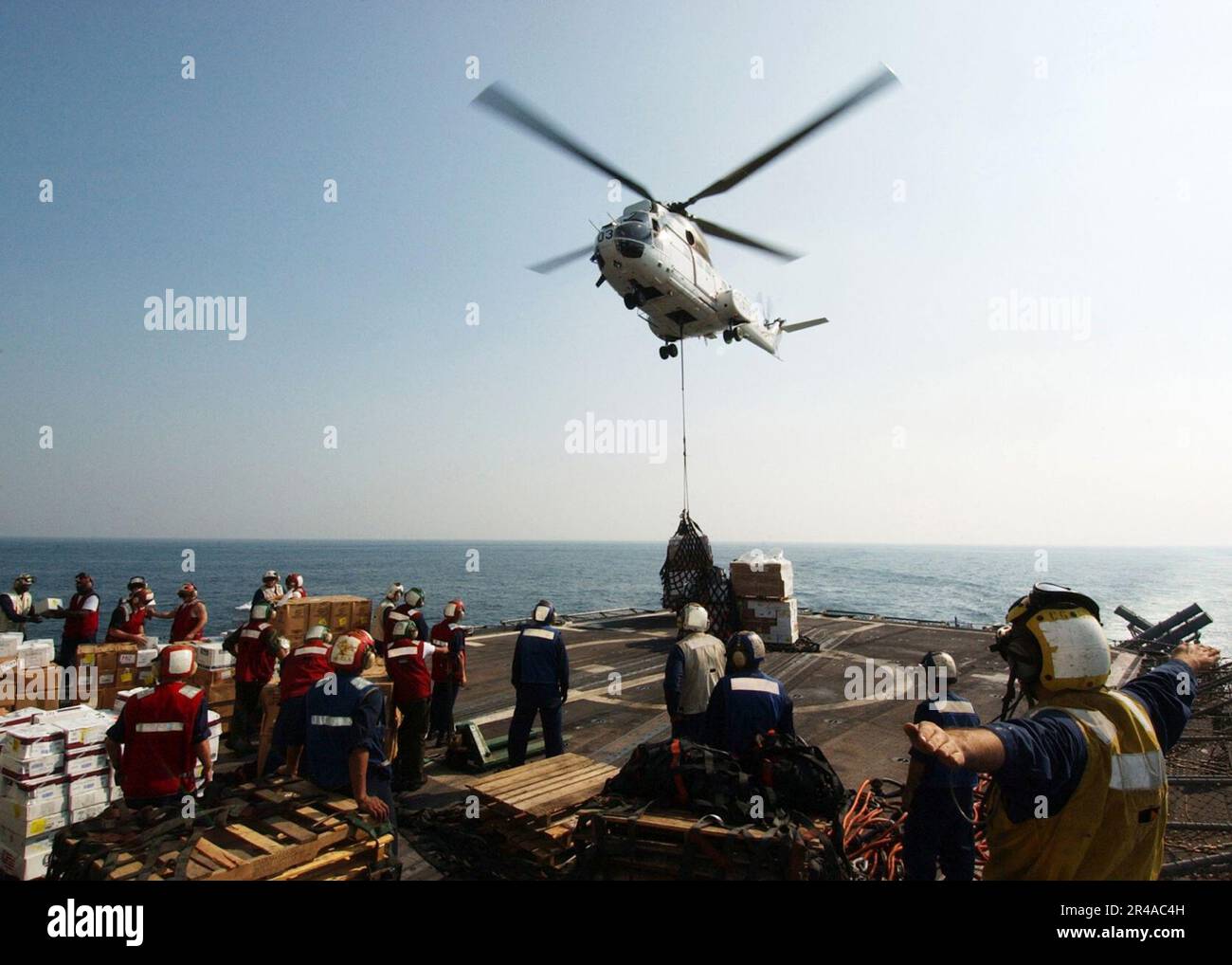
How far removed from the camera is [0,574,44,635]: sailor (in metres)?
11.3

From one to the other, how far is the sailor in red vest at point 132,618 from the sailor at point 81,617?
36cm

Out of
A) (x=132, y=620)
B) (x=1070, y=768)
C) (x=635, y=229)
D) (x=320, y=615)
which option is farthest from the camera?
(x=635, y=229)

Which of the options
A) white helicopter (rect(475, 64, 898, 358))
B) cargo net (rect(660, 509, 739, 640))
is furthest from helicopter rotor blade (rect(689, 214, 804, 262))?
cargo net (rect(660, 509, 739, 640))

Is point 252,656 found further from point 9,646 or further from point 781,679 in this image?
point 781,679

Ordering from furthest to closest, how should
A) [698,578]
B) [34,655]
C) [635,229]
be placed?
[698,578] < [635,229] < [34,655]

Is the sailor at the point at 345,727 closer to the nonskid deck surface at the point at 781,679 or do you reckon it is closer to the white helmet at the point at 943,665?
the nonskid deck surface at the point at 781,679

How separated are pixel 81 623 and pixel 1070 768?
556 inches

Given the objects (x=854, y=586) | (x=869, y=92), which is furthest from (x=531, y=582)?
(x=869, y=92)

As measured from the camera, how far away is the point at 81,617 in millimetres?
11000

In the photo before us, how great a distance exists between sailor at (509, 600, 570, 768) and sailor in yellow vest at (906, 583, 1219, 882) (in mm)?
5827

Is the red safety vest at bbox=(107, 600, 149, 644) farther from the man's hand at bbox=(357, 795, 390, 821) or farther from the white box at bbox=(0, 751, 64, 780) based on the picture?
the man's hand at bbox=(357, 795, 390, 821)

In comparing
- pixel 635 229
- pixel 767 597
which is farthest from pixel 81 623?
pixel 767 597
